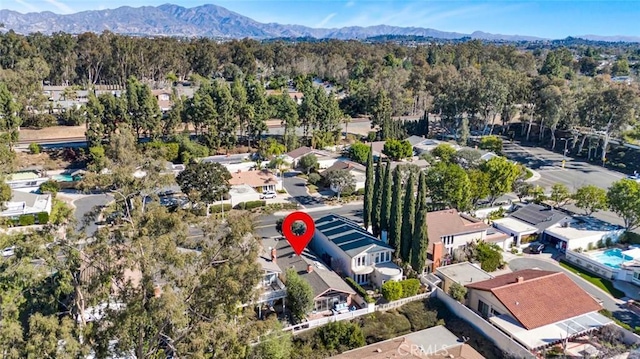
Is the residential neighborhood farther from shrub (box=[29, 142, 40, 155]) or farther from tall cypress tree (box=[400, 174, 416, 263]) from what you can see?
shrub (box=[29, 142, 40, 155])

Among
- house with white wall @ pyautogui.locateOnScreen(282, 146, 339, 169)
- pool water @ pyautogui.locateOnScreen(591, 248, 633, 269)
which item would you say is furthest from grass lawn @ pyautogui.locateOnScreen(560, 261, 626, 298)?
house with white wall @ pyautogui.locateOnScreen(282, 146, 339, 169)

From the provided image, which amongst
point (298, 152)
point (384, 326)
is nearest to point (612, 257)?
point (384, 326)

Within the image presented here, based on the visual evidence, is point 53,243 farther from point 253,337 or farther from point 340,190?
point 340,190

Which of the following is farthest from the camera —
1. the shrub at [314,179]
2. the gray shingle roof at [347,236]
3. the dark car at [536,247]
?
the shrub at [314,179]

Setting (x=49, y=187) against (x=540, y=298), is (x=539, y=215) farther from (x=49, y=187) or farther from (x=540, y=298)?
(x=49, y=187)

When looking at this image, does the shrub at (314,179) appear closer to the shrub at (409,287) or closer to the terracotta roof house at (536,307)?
the shrub at (409,287)

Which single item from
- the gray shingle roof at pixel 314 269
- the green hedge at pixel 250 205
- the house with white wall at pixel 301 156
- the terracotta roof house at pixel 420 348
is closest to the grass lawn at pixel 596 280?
the terracotta roof house at pixel 420 348
